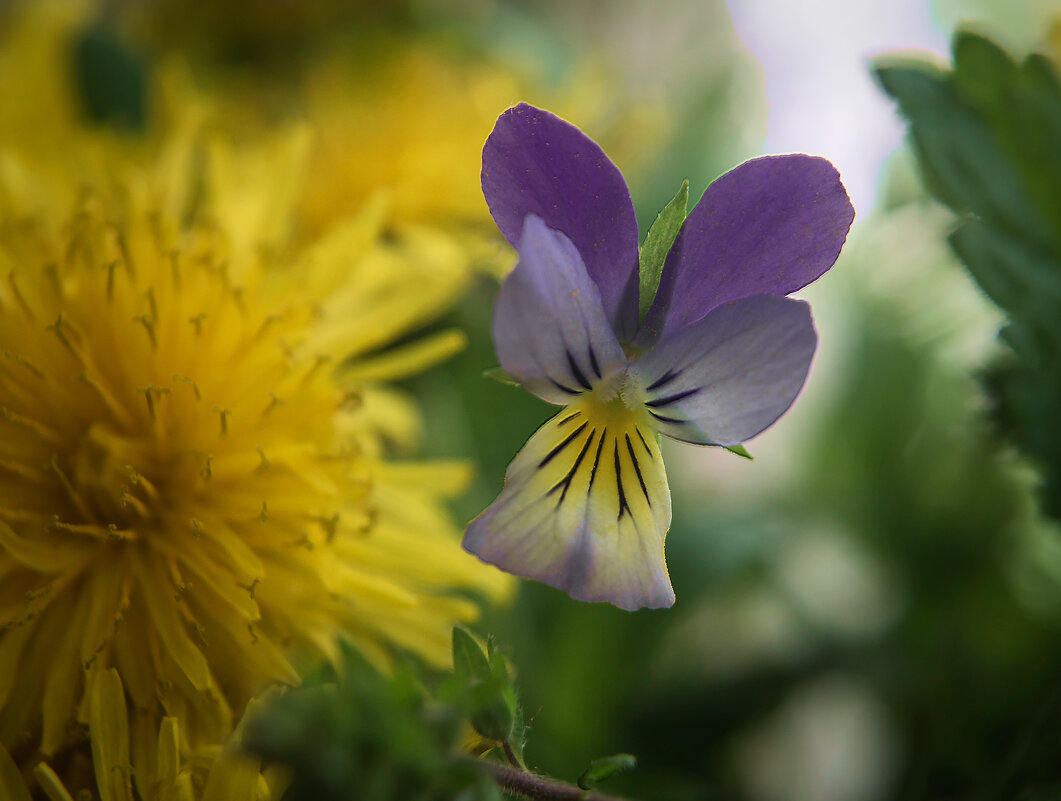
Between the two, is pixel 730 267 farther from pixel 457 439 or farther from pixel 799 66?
pixel 799 66

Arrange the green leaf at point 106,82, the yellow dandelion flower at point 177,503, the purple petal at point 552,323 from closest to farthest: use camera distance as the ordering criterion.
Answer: the purple petal at point 552,323
the yellow dandelion flower at point 177,503
the green leaf at point 106,82

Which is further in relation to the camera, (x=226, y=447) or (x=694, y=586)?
(x=694, y=586)

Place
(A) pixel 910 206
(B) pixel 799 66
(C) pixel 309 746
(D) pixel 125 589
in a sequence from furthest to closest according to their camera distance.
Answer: (B) pixel 799 66 → (A) pixel 910 206 → (D) pixel 125 589 → (C) pixel 309 746

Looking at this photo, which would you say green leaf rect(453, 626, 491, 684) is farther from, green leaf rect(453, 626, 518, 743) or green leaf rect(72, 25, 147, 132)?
green leaf rect(72, 25, 147, 132)

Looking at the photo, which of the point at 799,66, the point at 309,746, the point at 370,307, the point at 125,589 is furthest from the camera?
the point at 799,66

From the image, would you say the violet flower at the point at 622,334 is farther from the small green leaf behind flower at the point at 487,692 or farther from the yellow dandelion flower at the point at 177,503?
the yellow dandelion flower at the point at 177,503

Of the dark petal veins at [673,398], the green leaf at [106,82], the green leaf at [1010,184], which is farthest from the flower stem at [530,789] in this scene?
the green leaf at [106,82]

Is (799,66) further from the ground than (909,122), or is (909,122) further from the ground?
(799,66)

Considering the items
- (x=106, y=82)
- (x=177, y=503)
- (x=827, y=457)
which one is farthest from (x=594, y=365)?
(x=106, y=82)

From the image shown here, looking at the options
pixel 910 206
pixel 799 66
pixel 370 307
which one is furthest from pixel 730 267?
pixel 799 66
